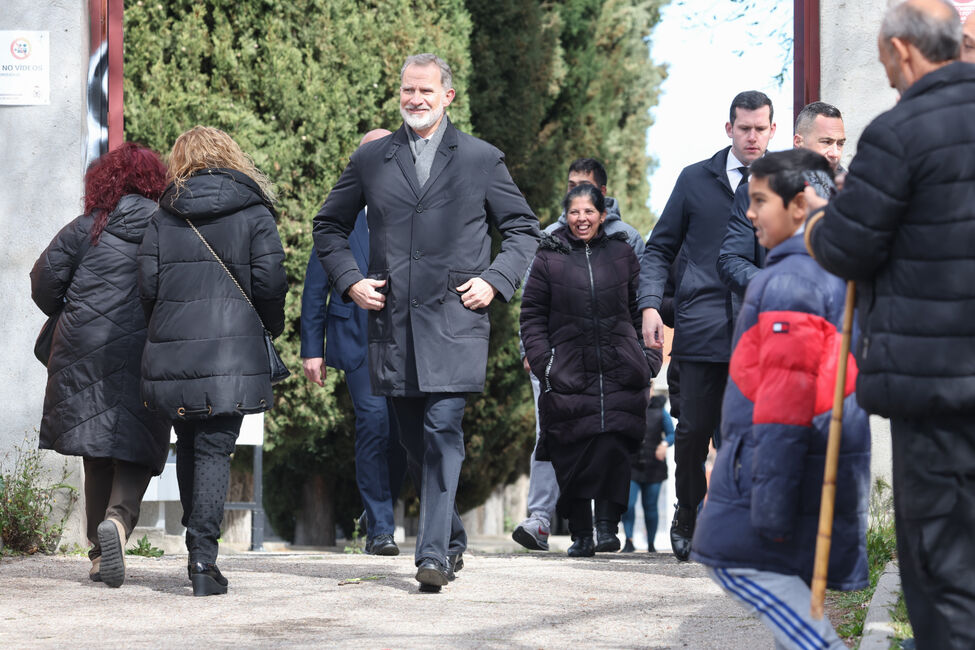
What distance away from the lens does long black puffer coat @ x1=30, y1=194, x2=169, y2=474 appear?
638 centimetres

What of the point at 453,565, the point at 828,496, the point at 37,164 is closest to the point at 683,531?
the point at 453,565

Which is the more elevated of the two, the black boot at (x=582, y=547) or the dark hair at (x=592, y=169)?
the dark hair at (x=592, y=169)

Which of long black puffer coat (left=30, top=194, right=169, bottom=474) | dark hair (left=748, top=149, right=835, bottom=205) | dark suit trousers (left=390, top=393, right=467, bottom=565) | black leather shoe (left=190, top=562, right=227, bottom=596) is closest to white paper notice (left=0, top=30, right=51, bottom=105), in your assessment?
long black puffer coat (left=30, top=194, right=169, bottom=474)

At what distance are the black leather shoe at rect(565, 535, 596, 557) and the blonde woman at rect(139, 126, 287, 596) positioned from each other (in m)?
2.65

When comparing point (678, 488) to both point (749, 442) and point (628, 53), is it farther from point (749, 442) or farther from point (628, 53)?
point (628, 53)

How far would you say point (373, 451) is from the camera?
8156mm

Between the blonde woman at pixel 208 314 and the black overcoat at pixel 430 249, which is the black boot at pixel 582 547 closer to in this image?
the black overcoat at pixel 430 249

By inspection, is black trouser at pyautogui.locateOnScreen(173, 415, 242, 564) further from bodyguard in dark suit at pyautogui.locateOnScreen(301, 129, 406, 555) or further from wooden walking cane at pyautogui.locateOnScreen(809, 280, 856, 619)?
wooden walking cane at pyautogui.locateOnScreen(809, 280, 856, 619)

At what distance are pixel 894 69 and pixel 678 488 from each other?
430 centimetres

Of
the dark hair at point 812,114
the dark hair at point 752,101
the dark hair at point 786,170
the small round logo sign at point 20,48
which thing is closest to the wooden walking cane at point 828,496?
the dark hair at point 786,170

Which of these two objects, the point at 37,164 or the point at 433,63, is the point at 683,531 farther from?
the point at 37,164

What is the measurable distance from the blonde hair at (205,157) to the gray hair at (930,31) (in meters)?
3.38

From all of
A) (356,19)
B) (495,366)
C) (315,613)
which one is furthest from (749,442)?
(495,366)

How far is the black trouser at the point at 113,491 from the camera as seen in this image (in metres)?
6.32
